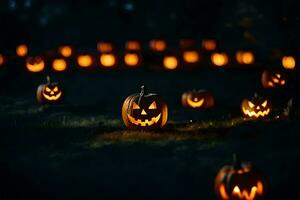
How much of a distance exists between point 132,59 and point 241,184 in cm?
1132

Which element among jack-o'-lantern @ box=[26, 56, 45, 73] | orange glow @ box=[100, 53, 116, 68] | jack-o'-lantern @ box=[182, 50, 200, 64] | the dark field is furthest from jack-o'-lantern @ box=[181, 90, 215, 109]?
jack-o'-lantern @ box=[26, 56, 45, 73]

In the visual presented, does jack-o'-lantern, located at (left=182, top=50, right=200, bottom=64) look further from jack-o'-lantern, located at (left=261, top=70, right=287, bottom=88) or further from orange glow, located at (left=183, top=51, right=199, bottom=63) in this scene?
jack-o'-lantern, located at (left=261, top=70, right=287, bottom=88)

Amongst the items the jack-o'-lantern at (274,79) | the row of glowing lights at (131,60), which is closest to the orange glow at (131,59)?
the row of glowing lights at (131,60)

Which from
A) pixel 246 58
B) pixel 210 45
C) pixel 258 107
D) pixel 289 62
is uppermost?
pixel 210 45

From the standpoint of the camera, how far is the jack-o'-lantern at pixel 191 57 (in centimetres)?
1836

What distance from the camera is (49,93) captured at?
1492 cm

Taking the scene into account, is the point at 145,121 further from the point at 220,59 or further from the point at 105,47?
the point at 105,47

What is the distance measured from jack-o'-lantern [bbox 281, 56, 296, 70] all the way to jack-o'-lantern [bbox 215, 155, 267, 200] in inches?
338

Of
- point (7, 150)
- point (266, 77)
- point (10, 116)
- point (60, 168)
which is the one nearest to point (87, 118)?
point (10, 116)

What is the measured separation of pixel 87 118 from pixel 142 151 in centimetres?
377

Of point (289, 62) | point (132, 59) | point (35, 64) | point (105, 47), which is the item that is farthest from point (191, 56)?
point (35, 64)

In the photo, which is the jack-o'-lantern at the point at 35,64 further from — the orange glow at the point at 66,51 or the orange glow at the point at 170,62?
the orange glow at the point at 170,62

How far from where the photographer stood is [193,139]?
1056cm

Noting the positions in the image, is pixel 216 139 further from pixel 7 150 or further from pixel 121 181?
pixel 7 150
